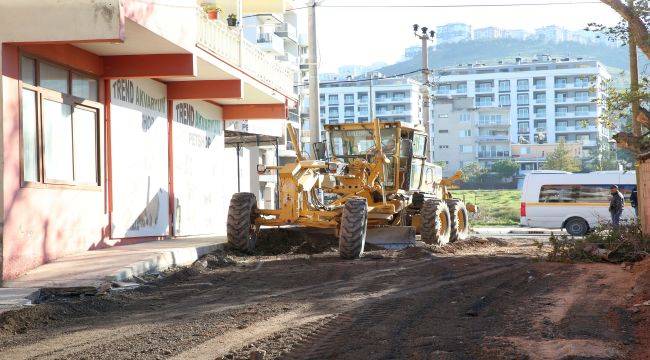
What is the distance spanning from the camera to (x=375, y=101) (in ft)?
477

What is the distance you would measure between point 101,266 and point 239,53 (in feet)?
30.5

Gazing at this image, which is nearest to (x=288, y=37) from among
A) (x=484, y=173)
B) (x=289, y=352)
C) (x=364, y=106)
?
(x=484, y=173)

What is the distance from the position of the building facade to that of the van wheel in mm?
12953

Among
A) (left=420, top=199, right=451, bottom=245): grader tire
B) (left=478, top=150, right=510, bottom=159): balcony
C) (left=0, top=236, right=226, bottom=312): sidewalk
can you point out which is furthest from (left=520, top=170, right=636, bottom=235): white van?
(left=478, top=150, right=510, bottom=159): balcony

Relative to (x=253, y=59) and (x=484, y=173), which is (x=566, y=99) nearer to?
(x=484, y=173)

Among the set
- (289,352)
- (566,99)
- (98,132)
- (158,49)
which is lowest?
(289,352)

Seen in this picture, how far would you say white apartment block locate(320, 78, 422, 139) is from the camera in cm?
14388

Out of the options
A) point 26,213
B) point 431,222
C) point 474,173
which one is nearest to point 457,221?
point 431,222

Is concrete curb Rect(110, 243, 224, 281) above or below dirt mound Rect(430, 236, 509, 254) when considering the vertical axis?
above

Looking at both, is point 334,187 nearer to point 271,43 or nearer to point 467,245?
point 467,245

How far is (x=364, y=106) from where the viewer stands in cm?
14900

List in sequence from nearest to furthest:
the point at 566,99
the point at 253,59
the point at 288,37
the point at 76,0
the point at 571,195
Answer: the point at 76,0 → the point at 253,59 → the point at 571,195 → the point at 288,37 → the point at 566,99

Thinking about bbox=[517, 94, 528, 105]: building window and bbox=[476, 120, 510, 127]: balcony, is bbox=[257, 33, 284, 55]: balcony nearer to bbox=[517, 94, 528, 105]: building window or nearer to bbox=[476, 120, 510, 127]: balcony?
bbox=[476, 120, 510, 127]: balcony

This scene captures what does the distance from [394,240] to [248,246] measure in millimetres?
3352
